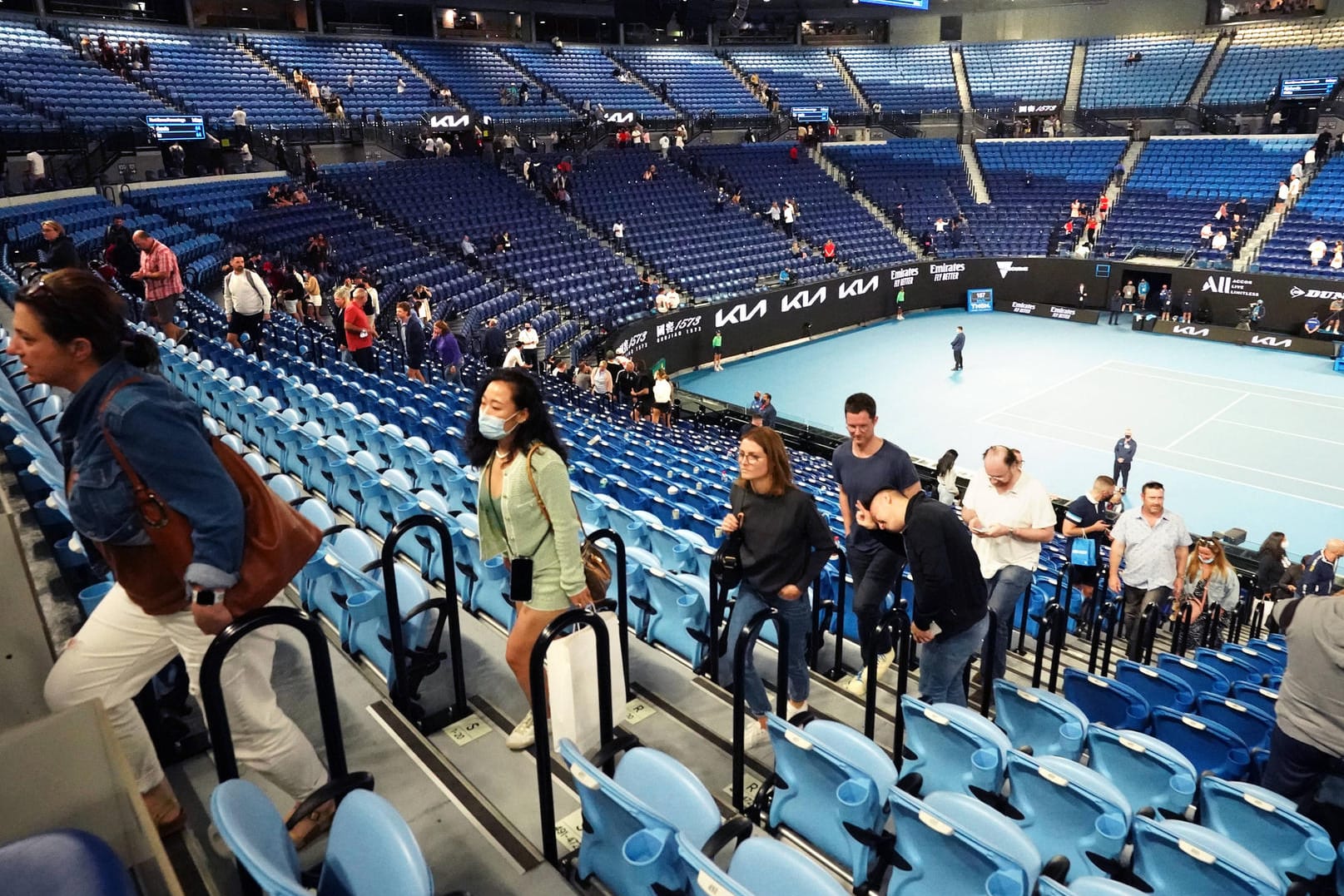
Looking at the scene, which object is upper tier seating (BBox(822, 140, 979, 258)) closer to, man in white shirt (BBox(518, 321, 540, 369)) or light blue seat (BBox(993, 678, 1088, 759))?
man in white shirt (BBox(518, 321, 540, 369))

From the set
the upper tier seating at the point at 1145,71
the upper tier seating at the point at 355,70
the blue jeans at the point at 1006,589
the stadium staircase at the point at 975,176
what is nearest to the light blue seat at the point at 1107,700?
the blue jeans at the point at 1006,589

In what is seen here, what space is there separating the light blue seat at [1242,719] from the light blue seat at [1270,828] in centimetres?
138

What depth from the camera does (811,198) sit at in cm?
3195

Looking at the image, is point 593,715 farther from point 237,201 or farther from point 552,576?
point 237,201

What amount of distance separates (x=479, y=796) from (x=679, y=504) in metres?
4.64

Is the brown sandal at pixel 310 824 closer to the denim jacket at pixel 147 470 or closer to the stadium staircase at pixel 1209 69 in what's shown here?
the denim jacket at pixel 147 470

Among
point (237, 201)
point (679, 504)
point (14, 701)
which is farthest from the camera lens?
point (237, 201)

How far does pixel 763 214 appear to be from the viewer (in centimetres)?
3016

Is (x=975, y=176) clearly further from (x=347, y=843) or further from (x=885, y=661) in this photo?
(x=347, y=843)

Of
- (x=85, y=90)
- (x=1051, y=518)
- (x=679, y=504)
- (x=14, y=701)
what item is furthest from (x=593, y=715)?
(x=85, y=90)

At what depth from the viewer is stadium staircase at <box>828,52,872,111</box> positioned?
3950 cm

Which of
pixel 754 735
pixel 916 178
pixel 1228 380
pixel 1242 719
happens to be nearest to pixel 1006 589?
pixel 1242 719

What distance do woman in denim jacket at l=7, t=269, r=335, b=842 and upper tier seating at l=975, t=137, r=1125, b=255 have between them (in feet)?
101

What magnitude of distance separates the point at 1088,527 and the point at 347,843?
24.8ft
